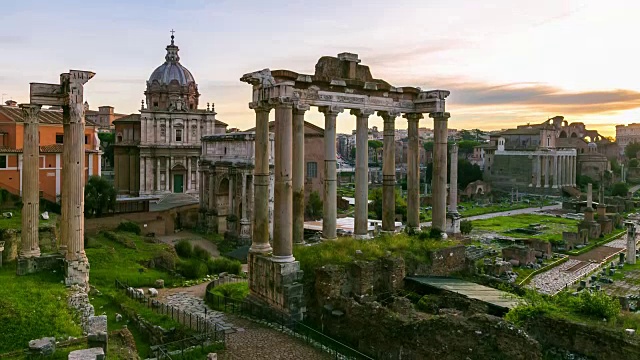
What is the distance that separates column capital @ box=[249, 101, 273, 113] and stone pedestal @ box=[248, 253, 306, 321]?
437 cm

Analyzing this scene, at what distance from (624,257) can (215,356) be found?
108ft

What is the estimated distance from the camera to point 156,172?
46.3 meters

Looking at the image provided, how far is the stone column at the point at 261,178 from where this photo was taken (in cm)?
1590

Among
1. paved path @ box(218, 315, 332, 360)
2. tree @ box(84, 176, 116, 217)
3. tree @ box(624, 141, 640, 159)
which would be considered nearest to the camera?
paved path @ box(218, 315, 332, 360)

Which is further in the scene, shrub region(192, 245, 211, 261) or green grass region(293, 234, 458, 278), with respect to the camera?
shrub region(192, 245, 211, 261)

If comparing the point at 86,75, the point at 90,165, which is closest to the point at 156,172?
the point at 90,165

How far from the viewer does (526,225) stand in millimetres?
52500

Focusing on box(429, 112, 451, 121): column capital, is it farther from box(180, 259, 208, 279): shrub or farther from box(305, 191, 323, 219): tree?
box(305, 191, 323, 219): tree

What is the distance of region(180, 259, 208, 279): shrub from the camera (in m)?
23.3

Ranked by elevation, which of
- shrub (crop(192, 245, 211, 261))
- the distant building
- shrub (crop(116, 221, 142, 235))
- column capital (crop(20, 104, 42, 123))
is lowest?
shrub (crop(192, 245, 211, 261))

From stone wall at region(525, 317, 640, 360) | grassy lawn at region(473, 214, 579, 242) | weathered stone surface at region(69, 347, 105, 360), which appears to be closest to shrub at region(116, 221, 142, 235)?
weathered stone surface at region(69, 347, 105, 360)

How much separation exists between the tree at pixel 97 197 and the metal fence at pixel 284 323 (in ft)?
65.4

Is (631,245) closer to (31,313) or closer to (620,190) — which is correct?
(31,313)

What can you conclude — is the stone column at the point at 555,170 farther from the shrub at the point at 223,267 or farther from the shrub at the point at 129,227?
the shrub at the point at 223,267
